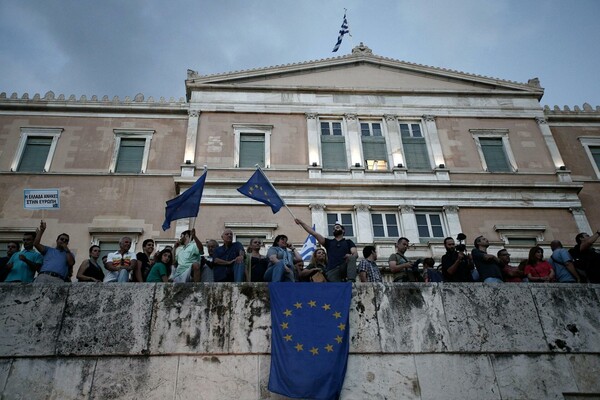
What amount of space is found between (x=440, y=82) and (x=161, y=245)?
1465 centimetres

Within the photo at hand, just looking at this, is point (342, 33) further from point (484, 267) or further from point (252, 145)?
point (484, 267)

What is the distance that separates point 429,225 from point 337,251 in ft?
36.6

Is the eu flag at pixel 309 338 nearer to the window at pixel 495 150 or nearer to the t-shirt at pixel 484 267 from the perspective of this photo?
the t-shirt at pixel 484 267

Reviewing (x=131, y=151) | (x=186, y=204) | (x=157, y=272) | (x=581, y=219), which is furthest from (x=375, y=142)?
(x=157, y=272)

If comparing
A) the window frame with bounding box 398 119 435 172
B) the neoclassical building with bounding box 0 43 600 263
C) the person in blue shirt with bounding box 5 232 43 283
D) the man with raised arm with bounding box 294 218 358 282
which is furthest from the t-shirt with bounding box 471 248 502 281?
the window frame with bounding box 398 119 435 172

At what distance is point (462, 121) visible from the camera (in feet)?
72.7

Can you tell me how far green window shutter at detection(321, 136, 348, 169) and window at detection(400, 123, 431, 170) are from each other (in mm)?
2545

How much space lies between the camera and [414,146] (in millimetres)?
21391

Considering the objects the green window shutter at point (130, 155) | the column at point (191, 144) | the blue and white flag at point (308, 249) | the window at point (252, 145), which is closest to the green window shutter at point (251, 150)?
the window at point (252, 145)

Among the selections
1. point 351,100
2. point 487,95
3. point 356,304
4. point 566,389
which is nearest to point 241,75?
point 351,100

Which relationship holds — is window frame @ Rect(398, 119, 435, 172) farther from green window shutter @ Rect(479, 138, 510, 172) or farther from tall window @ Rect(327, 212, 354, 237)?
tall window @ Rect(327, 212, 354, 237)

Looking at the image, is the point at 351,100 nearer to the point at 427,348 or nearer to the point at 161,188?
the point at 161,188

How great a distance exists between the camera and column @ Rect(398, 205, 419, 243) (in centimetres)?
1838

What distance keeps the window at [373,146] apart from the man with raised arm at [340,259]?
1208 centimetres
